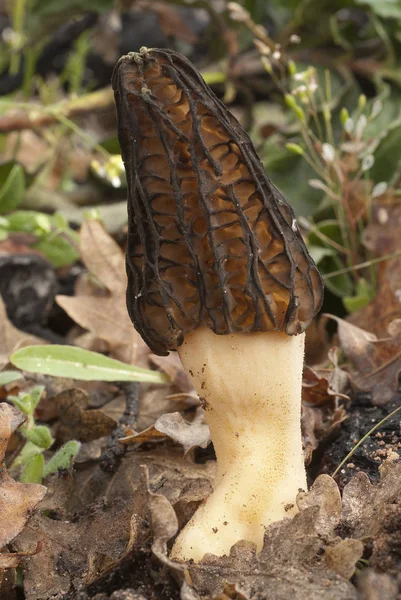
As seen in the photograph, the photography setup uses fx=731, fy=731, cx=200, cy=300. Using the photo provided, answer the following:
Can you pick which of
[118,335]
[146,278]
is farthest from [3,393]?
[146,278]

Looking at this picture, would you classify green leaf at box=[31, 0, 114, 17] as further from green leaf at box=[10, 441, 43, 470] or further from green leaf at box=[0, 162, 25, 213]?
green leaf at box=[10, 441, 43, 470]

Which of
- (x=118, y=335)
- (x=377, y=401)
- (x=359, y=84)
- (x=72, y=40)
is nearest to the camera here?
(x=377, y=401)

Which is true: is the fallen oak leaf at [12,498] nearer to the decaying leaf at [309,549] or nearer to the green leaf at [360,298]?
the decaying leaf at [309,549]

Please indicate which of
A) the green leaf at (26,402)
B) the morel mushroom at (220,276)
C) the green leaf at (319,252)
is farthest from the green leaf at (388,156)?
the green leaf at (26,402)

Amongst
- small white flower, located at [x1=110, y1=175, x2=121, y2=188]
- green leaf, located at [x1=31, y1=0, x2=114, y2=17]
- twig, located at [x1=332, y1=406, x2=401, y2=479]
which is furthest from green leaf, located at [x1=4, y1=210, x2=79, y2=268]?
twig, located at [x1=332, y1=406, x2=401, y2=479]

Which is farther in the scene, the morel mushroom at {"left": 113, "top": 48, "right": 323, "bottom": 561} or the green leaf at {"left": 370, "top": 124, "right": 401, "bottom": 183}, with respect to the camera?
the green leaf at {"left": 370, "top": 124, "right": 401, "bottom": 183}

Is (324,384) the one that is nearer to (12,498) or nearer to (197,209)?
(197,209)

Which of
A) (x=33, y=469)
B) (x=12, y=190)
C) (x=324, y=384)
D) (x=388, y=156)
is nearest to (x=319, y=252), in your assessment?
(x=388, y=156)

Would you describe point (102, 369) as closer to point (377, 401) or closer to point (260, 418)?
point (260, 418)
